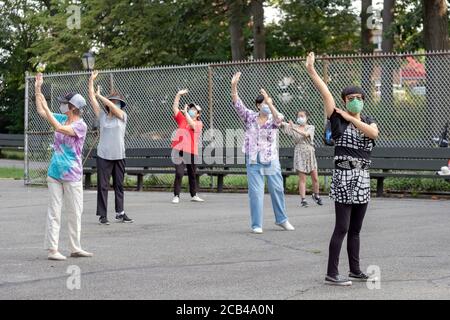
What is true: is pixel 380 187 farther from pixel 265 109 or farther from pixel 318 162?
pixel 265 109

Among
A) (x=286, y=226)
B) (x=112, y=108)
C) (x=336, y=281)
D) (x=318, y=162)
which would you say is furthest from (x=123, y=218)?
(x=336, y=281)

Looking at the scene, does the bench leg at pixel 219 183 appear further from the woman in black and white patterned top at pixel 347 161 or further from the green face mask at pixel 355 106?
the green face mask at pixel 355 106

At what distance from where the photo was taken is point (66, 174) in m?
10.0

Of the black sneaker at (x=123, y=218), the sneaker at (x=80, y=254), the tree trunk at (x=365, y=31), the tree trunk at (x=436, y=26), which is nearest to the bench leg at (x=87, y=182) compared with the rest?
the black sneaker at (x=123, y=218)

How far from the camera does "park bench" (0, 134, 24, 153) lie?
140 ft

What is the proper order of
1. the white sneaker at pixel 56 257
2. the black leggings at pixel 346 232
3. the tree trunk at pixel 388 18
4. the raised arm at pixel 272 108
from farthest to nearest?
the tree trunk at pixel 388 18, the raised arm at pixel 272 108, the white sneaker at pixel 56 257, the black leggings at pixel 346 232

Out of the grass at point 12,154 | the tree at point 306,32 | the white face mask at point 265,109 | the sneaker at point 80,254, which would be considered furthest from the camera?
the grass at point 12,154

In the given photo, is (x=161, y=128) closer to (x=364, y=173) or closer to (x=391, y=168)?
(x=391, y=168)

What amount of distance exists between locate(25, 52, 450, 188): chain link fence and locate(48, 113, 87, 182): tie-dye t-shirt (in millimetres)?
8834

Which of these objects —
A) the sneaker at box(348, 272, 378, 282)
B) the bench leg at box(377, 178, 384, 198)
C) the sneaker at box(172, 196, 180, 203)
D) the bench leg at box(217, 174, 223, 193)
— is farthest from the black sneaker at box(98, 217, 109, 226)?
the bench leg at box(217, 174, 223, 193)

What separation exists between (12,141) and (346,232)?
36395 mm

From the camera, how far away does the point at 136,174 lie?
21219 millimetres

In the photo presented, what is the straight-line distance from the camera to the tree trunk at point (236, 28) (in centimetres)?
3506

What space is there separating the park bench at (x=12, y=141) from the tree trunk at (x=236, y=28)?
12.0 metres
